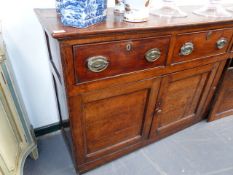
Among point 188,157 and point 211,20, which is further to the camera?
point 188,157

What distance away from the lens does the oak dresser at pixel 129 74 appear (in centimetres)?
71

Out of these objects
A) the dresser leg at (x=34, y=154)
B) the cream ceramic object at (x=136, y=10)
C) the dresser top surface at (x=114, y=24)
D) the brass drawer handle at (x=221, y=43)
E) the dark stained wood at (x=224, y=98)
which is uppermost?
the cream ceramic object at (x=136, y=10)

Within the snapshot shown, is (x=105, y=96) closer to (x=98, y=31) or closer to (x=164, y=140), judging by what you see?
(x=98, y=31)

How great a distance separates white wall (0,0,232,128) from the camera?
37.2 inches

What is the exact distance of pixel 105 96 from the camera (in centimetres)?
86

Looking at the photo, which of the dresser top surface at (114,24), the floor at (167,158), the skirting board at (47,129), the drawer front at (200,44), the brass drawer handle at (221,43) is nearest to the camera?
the dresser top surface at (114,24)

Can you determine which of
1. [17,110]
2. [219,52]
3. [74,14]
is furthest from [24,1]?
[219,52]

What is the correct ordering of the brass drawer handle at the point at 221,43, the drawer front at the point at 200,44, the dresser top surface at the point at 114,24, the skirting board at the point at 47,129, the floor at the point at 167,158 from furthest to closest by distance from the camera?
the skirting board at the point at 47,129
the floor at the point at 167,158
the brass drawer handle at the point at 221,43
the drawer front at the point at 200,44
the dresser top surface at the point at 114,24

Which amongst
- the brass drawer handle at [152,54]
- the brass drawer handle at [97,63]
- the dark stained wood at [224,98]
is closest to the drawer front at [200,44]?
the brass drawer handle at [152,54]

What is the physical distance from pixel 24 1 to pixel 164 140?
1238 millimetres

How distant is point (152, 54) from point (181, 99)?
490 mm

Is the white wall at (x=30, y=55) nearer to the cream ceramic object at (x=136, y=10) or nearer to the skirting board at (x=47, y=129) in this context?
the skirting board at (x=47, y=129)

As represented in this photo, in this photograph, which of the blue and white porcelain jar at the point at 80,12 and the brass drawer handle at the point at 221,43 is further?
the brass drawer handle at the point at 221,43

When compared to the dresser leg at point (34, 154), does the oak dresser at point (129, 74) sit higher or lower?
higher
